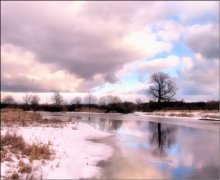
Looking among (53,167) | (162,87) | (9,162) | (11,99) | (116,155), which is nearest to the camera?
(9,162)

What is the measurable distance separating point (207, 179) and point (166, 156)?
4825mm

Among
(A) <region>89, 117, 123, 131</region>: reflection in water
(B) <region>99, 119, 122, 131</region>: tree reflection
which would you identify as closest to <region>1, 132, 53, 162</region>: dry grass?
(A) <region>89, 117, 123, 131</region>: reflection in water

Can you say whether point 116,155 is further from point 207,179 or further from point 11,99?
point 11,99

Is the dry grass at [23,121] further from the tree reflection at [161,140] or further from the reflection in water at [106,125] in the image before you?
the tree reflection at [161,140]

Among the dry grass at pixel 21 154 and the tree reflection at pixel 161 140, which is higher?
the dry grass at pixel 21 154

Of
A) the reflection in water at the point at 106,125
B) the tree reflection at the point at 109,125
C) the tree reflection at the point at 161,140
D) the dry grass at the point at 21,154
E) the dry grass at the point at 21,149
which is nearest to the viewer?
the dry grass at the point at 21,154

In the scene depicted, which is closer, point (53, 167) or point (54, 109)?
point (53, 167)

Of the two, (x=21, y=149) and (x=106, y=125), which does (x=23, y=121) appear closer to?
(x=21, y=149)

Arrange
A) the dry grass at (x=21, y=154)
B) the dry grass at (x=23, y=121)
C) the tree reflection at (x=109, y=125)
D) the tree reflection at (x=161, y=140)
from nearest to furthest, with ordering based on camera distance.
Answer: the dry grass at (x=21, y=154) → the tree reflection at (x=161, y=140) → the dry grass at (x=23, y=121) → the tree reflection at (x=109, y=125)

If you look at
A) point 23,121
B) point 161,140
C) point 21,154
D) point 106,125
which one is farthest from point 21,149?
point 106,125

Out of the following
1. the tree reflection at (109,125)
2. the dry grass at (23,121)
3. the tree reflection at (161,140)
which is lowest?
the tree reflection at (161,140)

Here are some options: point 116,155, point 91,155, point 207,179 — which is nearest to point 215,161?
point 207,179

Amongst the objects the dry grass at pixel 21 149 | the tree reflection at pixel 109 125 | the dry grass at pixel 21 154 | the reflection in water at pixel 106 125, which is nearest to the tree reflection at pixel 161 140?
the reflection in water at pixel 106 125

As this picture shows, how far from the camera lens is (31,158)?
10.6 m
